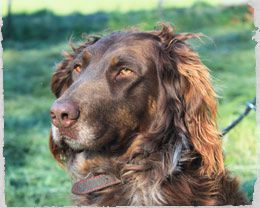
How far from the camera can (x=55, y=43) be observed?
9328 mm

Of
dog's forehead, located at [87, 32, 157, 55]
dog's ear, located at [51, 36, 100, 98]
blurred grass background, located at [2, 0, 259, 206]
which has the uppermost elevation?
dog's forehead, located at [87, 32, 157, 55]

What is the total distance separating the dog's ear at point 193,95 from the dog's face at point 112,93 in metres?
0.09

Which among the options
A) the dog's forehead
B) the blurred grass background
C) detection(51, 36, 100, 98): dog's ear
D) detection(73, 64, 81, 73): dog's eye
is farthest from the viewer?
the blurred grass background

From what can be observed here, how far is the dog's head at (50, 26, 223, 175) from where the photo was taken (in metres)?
4.12

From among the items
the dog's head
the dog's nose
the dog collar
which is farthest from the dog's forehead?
the dog collar

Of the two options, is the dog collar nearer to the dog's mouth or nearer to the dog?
the dog

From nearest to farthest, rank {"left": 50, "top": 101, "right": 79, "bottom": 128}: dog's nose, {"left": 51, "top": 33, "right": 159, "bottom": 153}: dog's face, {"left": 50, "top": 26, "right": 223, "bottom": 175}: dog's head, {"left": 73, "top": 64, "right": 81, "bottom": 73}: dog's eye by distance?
{"left": 50, "top": 101, "right": 79, "bottom": 128}: dog's nose
{"left": 51, "top": 33, "right": 159, "bottom": 153}: dog's face
{"left": 50, "top": 26, "right": 223, "bottom": 175}: dog's head
{"left": 73, "top": 64, "right": 81, "bottom": 73}: dog's eye

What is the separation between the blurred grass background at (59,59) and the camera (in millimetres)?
6739

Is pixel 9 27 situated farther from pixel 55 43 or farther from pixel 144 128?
pixel 144 128

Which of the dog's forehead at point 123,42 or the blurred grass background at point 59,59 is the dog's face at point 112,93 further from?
the blurred grass background at point 59,59

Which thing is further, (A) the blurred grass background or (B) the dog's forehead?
(A) the blurred grass background

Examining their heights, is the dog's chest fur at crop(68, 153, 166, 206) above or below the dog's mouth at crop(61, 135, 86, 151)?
below

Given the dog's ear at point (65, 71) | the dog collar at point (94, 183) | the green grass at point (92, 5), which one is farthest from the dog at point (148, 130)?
the green grass at point (92, 5)

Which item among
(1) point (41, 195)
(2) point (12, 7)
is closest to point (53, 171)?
(1) point (41, 195)
